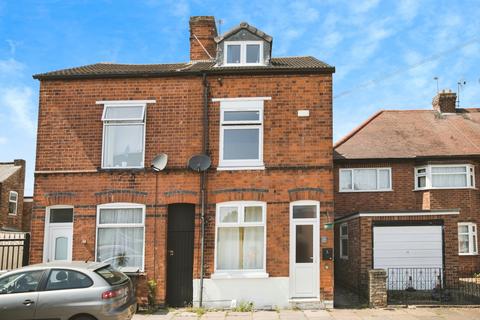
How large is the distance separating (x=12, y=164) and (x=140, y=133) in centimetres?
2131

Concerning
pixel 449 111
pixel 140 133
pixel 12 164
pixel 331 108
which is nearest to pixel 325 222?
pixel 331 108

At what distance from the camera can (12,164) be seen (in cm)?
3020

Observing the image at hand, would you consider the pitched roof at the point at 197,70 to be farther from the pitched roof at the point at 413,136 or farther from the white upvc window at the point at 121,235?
the pitched roof at the point at 413,136

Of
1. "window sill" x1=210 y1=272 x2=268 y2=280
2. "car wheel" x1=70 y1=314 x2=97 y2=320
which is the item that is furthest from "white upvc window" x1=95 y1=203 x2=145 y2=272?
"car wheel" x1=70 y1=314 x2=97 y2=320

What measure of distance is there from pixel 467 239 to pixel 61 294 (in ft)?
52.1

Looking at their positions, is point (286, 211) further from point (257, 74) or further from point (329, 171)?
point (257, 74)

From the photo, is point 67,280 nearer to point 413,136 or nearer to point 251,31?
point 251,31

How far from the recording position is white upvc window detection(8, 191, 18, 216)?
2783 cm

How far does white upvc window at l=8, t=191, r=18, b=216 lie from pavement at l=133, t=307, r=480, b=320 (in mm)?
20141

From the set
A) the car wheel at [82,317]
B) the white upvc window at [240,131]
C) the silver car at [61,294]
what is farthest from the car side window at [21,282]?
the white upvc window at [240,131]

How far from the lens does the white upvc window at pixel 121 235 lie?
480 inches

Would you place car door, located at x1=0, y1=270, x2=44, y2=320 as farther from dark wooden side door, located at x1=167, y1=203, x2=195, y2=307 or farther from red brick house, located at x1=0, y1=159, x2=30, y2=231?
red brick house, located at x1=0, y1=159, x2=30, y2=231

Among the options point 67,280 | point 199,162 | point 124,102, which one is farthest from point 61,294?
point 124,102

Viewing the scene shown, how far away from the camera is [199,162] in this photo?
12.1m
